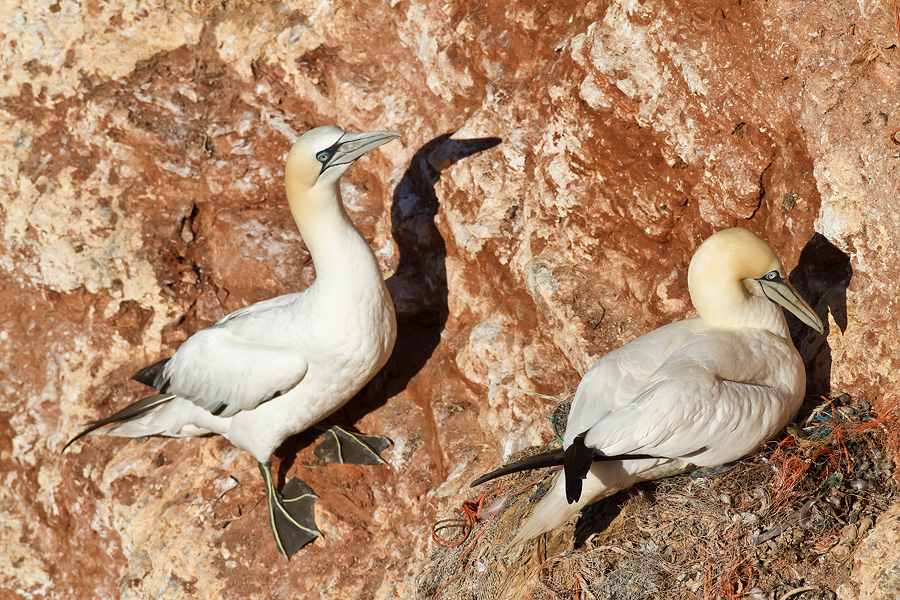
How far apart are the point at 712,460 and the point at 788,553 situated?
1.55 ft

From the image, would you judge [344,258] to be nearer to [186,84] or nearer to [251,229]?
[251,229]

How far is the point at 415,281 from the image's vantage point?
5.46m

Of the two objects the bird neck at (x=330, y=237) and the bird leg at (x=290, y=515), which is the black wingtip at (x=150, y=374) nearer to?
the bird leg at (x=290, y=515)

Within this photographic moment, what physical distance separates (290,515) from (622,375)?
219 centimetres

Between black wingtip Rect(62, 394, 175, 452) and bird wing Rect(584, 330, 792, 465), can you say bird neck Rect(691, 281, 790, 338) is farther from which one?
black wingtip Rect(62, 394, 175, 452)

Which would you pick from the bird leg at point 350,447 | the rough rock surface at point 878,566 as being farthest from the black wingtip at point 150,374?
the rough rock surface at point 878,566

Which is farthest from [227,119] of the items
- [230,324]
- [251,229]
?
[230,324]

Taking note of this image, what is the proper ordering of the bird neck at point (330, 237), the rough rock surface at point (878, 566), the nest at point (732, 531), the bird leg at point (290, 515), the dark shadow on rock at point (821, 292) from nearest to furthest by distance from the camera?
the rough rock surface at point (878, 566) → the nest at point (732, 531) → the dark shadow on rock at point (821, 292) → the bird neck at point (330, 237) → the bird leg at point (290, 515)

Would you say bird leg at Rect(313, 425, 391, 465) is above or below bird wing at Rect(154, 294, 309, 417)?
below

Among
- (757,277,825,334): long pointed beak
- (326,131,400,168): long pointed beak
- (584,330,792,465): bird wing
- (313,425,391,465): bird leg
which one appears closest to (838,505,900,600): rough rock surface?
(584,330,792,465): bird wing

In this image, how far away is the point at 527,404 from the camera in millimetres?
4609

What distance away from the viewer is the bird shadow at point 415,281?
518 centimetres

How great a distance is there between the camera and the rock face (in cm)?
396

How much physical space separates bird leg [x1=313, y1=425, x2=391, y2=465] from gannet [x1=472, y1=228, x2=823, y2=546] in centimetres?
147
